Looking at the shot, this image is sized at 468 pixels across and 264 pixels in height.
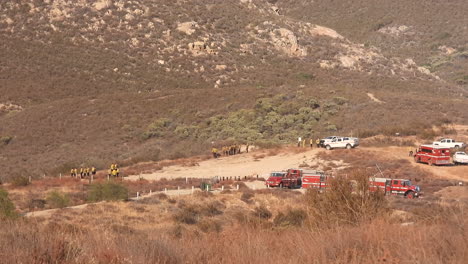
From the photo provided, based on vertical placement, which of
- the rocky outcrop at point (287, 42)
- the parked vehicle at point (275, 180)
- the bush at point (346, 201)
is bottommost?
the parked vehicle at point (275, 180)

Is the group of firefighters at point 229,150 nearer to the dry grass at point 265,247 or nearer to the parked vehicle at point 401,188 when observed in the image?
the parked vehicle at point 401,188

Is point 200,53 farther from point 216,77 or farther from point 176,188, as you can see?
point 176,188

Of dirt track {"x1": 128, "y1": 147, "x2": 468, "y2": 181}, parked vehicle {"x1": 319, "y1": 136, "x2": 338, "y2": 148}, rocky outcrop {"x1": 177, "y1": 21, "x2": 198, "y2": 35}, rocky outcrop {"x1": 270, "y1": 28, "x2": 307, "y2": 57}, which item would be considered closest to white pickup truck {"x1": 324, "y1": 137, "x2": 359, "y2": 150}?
parked vehicle {"x1": 319, "y1": 136, "x2": 338, "y2": 148}

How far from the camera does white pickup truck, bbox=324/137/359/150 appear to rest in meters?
45.8

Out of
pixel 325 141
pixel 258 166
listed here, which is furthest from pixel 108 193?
pixel 325 141

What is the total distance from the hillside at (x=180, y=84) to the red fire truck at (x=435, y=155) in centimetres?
1262

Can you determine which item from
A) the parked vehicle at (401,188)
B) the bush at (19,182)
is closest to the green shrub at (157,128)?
the bush at (19,182)

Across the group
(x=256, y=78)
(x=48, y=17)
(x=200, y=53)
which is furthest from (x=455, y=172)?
(x=48, y=17)

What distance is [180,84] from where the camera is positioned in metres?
85.5

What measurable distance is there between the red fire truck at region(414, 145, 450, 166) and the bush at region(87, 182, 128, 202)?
75.0 ft

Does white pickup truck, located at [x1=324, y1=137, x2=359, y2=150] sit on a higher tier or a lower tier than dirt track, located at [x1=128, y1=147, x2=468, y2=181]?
higher

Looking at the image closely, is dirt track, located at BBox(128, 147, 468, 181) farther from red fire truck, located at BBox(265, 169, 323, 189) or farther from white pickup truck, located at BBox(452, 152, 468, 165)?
red fire truck, located at BBox(265, 169, 323, 189)

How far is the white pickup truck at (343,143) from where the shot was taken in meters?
45.8

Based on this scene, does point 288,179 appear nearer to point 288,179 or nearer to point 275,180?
point 288,179
